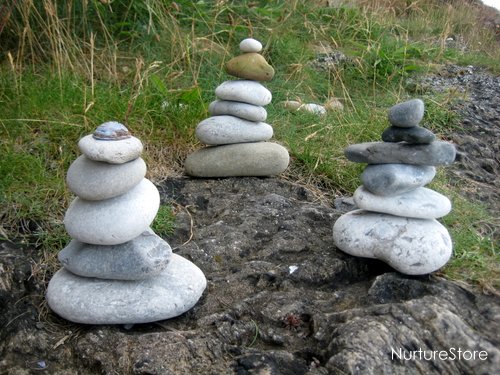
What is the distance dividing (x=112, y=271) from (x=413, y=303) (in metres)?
1.04

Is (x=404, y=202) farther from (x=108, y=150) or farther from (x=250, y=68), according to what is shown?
(x=250, y=68)

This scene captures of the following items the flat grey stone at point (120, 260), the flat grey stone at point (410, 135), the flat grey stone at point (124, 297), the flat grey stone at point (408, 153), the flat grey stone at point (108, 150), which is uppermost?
the flat grey stone at point (410, 135)

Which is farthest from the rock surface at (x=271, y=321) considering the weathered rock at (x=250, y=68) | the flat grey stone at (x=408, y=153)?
the weathered rock at (x=250, y=68)

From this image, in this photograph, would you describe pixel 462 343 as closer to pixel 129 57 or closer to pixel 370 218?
pixel 370 218

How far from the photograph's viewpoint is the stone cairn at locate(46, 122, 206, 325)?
2.15 metres

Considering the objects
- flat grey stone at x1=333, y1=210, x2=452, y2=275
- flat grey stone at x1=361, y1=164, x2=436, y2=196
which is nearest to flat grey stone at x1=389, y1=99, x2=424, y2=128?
flat grey stone at x1=361, y1=164, x2=436, y2=196

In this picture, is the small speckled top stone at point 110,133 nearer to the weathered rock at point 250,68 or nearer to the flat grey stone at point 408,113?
the flat grey stone at point 408,113

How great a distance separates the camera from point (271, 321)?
7.26ft

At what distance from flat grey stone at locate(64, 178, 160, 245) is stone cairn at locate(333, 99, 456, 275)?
34.5 inches

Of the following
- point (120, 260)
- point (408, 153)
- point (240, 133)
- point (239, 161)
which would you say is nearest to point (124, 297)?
point (120, 260)

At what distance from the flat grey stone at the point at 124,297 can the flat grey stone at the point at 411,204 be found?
30.1 inches

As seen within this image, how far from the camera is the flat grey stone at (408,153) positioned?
2500 mm

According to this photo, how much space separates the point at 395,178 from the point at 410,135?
19cm

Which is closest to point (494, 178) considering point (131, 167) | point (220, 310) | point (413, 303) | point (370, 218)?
point (370, 218)
